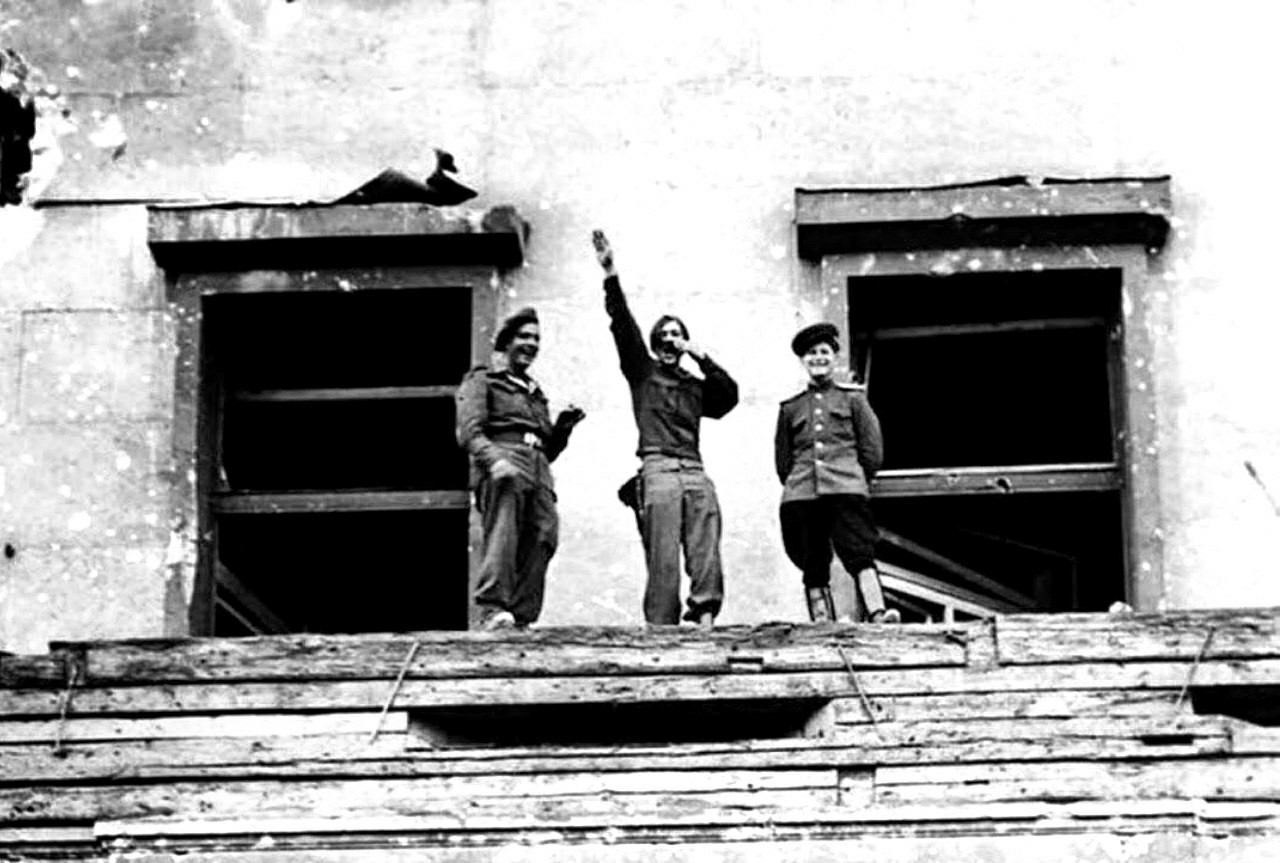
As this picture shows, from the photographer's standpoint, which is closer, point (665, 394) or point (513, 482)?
point (513, 482)

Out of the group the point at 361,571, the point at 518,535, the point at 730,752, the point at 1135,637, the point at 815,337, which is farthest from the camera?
the point at 361,571

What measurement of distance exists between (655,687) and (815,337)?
8.24ft

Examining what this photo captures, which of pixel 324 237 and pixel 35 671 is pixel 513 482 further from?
pixel 324 237

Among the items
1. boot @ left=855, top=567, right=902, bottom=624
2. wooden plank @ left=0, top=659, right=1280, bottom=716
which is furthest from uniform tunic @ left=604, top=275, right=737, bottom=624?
wooden plank @ left=0, top=659, right=1280, bottom=716

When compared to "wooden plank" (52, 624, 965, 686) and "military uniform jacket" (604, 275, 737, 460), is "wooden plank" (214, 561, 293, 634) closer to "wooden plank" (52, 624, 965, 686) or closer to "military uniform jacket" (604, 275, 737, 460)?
"military uniform jacket" (604, 275, 737, 460)

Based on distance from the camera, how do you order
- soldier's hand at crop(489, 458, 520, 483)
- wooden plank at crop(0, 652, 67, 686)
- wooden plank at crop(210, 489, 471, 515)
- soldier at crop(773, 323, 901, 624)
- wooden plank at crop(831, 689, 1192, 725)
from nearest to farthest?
wooden plank at crop(831, 689, 1192, 725), wooden plank at crop(0, 652, 67, 686), soldier's hand at crop(489, 458, 520, 483), soldier at crop(773, 323, 901, 624), wooden plank at crop(210, 489, 471, 515)

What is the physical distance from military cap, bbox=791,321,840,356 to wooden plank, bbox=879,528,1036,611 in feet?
10.5

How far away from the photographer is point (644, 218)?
71.7 ft

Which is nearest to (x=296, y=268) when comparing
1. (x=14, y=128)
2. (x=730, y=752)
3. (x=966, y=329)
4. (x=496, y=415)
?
(x=14, y=128)

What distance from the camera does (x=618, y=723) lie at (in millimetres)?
18453

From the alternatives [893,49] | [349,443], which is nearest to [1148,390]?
[893,49]

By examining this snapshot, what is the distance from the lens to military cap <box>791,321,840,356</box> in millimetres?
19812

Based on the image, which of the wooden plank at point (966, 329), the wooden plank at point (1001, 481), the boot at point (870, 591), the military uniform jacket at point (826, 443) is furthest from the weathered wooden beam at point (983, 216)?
the boot at point (870, 591)

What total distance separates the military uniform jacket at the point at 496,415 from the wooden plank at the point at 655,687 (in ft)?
5.28
